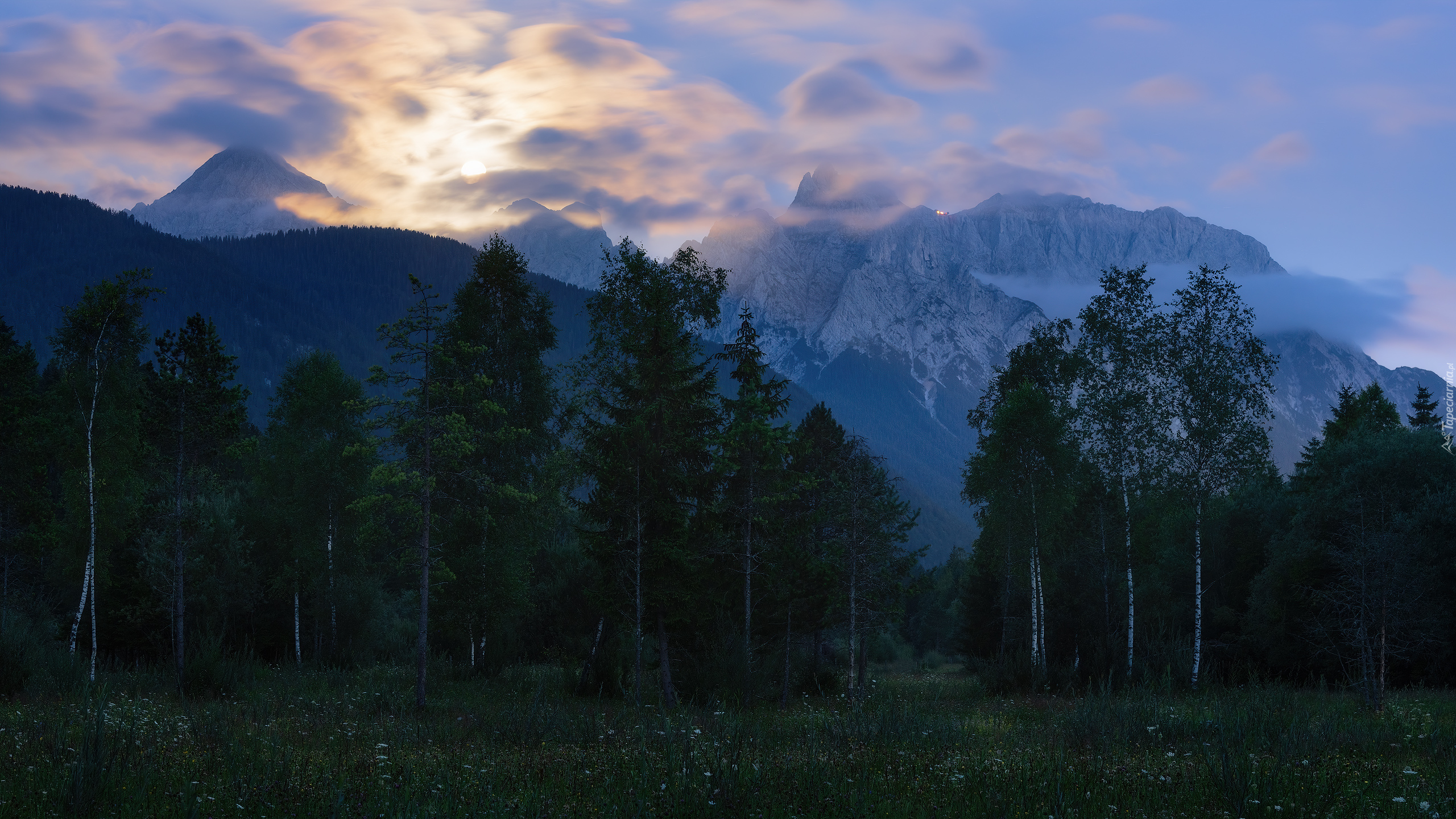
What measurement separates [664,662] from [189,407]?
696 inches

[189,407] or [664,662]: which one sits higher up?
[189,407]

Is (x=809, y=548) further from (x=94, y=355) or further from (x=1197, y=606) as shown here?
(x=94, y=355)

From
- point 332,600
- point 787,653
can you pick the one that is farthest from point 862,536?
point 332,600

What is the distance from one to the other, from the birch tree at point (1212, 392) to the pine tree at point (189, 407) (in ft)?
114

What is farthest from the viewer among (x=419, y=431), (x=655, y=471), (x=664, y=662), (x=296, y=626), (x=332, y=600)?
(x=332, y=600)

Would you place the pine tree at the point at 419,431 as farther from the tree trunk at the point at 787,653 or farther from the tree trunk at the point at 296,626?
the tree trunk at the point at 296,626

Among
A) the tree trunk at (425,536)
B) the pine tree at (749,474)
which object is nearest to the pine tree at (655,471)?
the pine tree at (749,474)

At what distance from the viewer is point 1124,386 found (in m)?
35.5

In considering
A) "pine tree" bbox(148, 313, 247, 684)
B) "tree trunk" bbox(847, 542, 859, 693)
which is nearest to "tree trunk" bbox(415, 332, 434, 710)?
"pine tree" bbox(148, 313, 247, 684)

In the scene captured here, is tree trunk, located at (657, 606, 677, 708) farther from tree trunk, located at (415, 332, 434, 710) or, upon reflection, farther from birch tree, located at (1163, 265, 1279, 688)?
birch tree, located at (1163, 265, 1279, 688)

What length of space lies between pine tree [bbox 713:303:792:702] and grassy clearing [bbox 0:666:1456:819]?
7.73 meters

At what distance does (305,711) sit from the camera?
19.9 m

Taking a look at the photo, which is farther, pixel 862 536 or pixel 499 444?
pixel 499 444

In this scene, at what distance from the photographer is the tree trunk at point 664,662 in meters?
25.4
